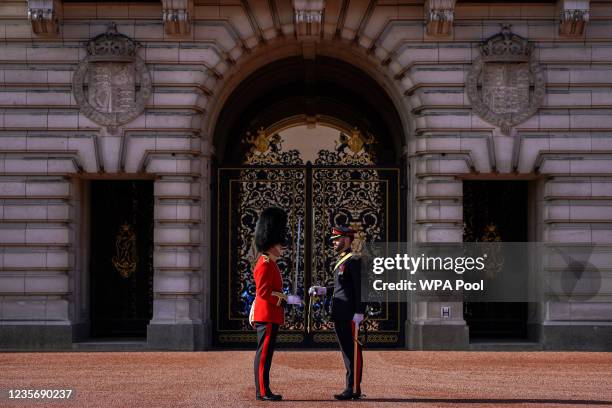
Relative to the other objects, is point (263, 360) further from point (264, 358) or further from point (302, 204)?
point (302, 204)

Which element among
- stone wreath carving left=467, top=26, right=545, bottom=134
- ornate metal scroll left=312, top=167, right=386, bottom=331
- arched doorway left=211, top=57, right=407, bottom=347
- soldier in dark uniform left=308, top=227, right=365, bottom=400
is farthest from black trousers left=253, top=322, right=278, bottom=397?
stone wreath carving left=467, top=26, right=545, bottom=134

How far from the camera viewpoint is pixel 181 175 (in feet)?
59.8

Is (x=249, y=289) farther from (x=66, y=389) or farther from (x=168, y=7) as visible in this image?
(x=66, y=389)

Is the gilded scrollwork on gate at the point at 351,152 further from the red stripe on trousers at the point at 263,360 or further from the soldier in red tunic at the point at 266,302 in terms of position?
the red stripe on trousers at the point at 263,360

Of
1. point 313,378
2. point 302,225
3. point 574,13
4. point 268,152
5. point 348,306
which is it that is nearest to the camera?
point 348,306

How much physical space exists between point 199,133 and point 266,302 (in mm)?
7032

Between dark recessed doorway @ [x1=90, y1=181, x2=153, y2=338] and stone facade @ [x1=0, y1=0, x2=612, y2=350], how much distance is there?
1.34 m

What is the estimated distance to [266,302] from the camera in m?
11.9

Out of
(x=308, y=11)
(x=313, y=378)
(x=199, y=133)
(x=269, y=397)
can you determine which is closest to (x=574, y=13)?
(x=308, y=11)

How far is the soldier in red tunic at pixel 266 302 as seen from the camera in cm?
1186

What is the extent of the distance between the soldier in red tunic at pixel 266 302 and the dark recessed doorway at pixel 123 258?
803cm

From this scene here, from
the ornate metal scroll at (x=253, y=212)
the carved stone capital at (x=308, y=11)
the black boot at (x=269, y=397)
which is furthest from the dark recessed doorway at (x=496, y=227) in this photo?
the black boot at (x=269, y=397)

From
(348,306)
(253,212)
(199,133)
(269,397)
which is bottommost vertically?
(269,397)

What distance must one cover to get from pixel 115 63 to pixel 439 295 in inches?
253
